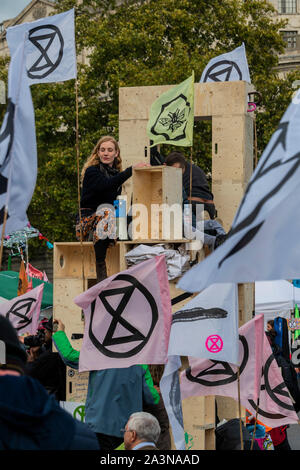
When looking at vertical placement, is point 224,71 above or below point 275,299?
above

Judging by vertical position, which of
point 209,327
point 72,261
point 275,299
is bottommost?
point 275,299

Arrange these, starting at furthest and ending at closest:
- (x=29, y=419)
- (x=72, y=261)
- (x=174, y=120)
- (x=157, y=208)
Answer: (x=72, y=261)
(x=174, y=120)
(x=157, y=208)
(x=29, y=419)

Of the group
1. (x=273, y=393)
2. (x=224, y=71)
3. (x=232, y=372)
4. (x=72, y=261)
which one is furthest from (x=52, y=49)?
(x=224, y=71)

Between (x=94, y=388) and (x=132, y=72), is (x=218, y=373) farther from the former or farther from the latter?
(x=132, y=72)

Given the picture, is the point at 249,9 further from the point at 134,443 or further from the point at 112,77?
the point at 134,443

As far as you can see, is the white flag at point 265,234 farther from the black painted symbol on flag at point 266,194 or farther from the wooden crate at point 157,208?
the wooden crate at point 157,208

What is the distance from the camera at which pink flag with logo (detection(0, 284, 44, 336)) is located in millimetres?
11078

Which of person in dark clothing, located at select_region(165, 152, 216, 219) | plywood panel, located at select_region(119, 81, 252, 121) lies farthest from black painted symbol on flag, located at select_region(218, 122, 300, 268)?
plywood panel, located at select_region(119, 81, 252, 121)

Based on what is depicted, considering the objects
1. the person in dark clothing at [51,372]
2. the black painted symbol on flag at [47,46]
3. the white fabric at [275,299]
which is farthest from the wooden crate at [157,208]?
the white fabric at [275,299]

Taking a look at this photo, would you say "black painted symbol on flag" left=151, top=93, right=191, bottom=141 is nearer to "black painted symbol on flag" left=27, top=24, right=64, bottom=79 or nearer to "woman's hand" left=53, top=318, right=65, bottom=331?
"black painted symbol on flag" left=27, top=24, right=64, bottom=79

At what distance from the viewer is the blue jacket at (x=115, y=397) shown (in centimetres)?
802

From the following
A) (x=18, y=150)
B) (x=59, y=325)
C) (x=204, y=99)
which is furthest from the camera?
(x=204, y=99)

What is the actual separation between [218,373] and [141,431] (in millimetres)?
2097

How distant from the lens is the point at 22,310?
1117cm
